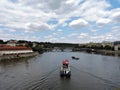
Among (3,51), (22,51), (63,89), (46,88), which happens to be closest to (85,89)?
(63,89)

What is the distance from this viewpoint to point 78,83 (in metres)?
35.1

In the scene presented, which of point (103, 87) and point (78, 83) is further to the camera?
point (78, 83)

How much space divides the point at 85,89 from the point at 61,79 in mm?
7864

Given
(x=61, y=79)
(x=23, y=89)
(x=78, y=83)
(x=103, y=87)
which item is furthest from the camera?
(x=61, y=79)

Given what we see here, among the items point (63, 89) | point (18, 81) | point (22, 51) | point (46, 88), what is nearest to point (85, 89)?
point (63, 89)

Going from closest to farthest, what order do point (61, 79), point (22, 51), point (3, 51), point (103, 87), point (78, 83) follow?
point (103, 87) → point (78, 83) → point (61, 79) → point (3, 51) → point (22, 51)

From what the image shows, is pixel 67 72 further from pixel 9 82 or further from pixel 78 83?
pixel 9 82

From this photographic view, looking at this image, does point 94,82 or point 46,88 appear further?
point 94,82

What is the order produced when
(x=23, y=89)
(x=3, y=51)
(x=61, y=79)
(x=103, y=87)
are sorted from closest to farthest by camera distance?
(x=23, y=89) → (x=103, y=87) → (x=61, y=79) → (x=3, y=51)

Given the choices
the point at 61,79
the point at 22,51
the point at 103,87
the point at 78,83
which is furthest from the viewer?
the point at 22,51

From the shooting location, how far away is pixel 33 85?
32531 mm

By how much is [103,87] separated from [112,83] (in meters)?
3.36

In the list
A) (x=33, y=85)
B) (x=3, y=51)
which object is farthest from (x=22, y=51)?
(x=33, y=85)

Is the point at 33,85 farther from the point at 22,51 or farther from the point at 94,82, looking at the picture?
the point at 22,51
